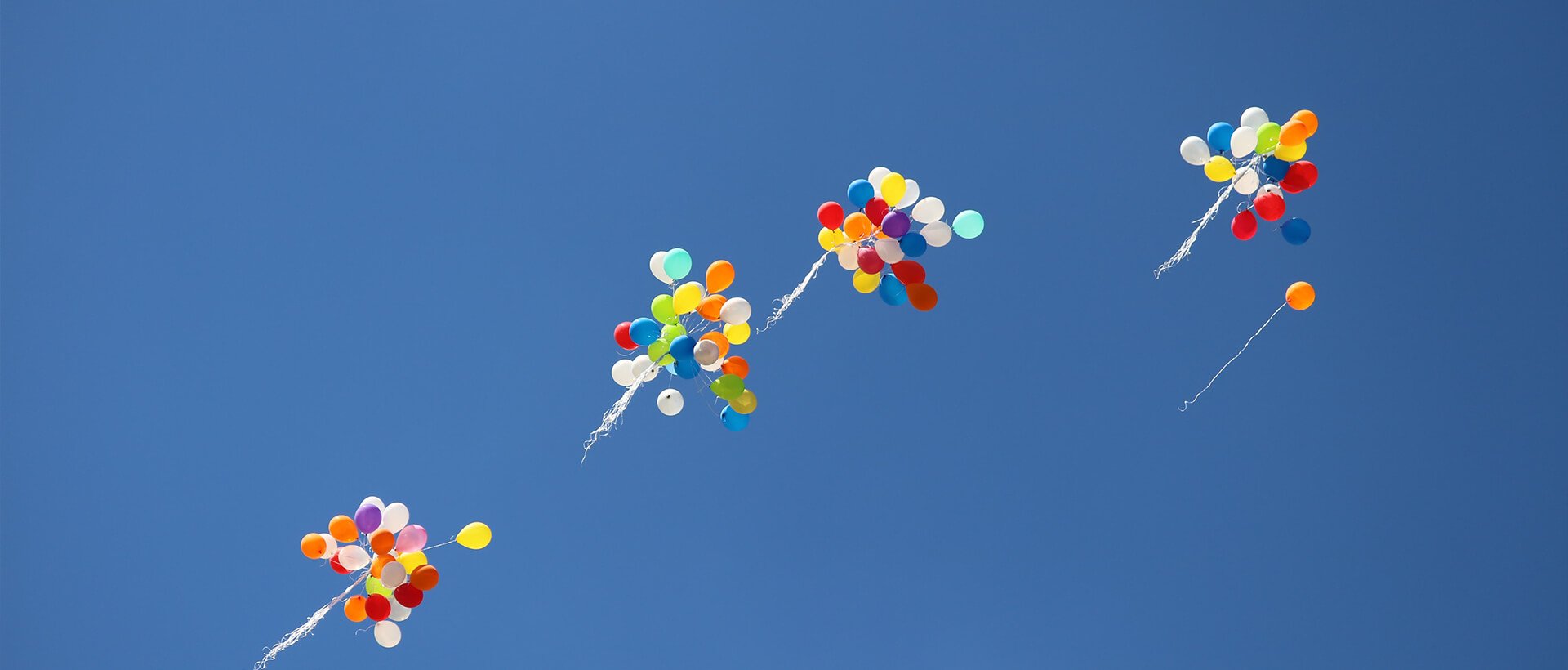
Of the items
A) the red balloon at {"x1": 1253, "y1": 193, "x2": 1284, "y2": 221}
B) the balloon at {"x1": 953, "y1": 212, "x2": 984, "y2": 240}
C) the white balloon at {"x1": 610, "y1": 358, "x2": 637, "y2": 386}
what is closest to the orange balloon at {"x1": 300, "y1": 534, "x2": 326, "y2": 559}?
the white balloon at {"x1": 610, "y1": 358, "x2": 637, "y2": 386}

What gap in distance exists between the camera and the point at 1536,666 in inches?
248

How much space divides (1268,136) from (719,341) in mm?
1860

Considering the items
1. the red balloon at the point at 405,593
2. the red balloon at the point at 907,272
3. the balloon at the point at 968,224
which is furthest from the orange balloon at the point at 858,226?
the red balloon at the point at 405,593

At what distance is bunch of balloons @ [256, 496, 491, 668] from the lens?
418 centimetres

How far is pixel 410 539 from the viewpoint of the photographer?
424 cm

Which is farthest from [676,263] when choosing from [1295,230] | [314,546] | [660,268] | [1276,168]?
[1295,230]

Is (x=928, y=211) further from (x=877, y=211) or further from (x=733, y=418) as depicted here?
(x=733, y=418)

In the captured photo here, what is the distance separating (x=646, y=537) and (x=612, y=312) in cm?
113

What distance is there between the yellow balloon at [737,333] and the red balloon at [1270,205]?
1736 millimetres

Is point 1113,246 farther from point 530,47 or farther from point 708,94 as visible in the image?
point 530,47

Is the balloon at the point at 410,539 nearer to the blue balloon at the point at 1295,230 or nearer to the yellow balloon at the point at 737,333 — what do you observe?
the yellow balloon at the point at 737,333

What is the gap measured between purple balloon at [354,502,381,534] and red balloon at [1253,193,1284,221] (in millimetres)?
3065

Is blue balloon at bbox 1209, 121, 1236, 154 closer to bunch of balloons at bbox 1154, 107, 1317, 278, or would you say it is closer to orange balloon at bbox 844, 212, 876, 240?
bunch of balloons at bbox 1154, 107, 1317, 278

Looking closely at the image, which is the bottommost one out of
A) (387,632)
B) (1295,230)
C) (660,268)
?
(387,632)
